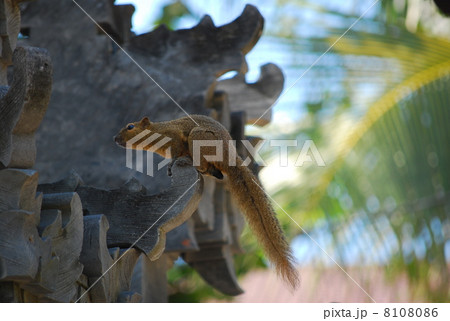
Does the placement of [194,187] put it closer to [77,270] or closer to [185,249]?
[77,270]

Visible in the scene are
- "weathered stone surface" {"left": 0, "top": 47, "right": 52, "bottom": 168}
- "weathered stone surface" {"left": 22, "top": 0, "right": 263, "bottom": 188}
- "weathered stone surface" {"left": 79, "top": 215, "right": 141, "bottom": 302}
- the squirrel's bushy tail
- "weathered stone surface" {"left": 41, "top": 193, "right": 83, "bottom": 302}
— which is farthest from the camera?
"weathered stone surface" {"left": 22, "top": 0, "right": 263, "bottom": 188}

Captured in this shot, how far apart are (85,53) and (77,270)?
2.50 meters

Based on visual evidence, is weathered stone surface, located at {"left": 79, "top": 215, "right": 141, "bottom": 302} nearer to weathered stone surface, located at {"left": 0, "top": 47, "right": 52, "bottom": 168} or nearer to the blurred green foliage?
weathered stone surface, located at {"left": 0, "top": 47, "right": 52, "bottom": 168}

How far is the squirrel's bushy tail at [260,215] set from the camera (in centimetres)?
419

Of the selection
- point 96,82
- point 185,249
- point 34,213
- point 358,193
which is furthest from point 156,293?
point 358,193

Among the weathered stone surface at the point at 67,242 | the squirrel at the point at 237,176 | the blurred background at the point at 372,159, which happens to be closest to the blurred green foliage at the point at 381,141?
the blurred background at the point at 372,159

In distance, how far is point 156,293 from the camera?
5.76 meters

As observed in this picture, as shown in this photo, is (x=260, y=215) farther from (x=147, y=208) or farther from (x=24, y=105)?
(x=24, y=105)

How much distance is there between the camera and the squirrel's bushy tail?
13.8 feet

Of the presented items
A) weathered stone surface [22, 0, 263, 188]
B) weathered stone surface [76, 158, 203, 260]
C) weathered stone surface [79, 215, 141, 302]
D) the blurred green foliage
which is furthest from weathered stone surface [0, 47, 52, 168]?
the blurred green foliage

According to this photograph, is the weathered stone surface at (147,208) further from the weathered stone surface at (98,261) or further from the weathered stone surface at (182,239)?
the weathered stone surface at (182,239)

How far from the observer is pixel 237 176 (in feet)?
14.5

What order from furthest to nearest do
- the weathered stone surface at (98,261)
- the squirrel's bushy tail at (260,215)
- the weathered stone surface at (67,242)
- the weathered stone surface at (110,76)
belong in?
the weathered stone surface at (110,76) < the squirrel's bushy tail at (260,215) < the weathered stone surface at (98,261) < the weathered stone surface at (67,242)

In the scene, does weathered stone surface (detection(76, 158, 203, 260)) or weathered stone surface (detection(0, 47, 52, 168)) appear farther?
weathered stone surface (detection(76, 158, 203, 260))
